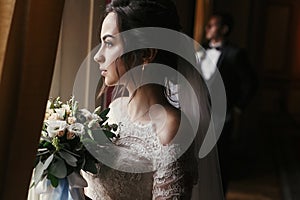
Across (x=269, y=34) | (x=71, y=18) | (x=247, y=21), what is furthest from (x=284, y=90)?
(x=71, y=18)

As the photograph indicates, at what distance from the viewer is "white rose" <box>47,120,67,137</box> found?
4.60ft

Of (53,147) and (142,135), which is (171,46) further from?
(53,147)

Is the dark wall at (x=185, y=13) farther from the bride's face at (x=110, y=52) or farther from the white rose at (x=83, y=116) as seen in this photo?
the white rose at (x=83, y=116)

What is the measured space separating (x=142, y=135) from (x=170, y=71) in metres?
0.19

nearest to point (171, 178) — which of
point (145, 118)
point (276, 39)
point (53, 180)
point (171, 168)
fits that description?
point (171, 168)

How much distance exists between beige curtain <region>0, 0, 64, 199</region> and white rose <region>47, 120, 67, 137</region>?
24 cm

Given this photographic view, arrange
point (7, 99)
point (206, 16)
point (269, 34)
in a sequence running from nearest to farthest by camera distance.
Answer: point (7, 99) → point (206, 16) → point (269, 34)

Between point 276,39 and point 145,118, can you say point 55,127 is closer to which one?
point 145,118

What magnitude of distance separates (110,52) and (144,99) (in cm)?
16

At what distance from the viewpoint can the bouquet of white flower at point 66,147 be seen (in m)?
1.39

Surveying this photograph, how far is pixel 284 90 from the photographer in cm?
849

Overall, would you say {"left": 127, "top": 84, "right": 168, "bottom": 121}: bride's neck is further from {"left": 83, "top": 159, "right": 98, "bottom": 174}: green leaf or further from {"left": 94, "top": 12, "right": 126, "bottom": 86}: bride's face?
{"left": 83, "top": 159, "right": 98, "bottom": 174}: green leaf

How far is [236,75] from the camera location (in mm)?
3916

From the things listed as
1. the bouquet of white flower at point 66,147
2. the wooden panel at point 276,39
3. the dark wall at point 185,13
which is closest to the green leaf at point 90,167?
the bouquet of white flower at point 66,147
